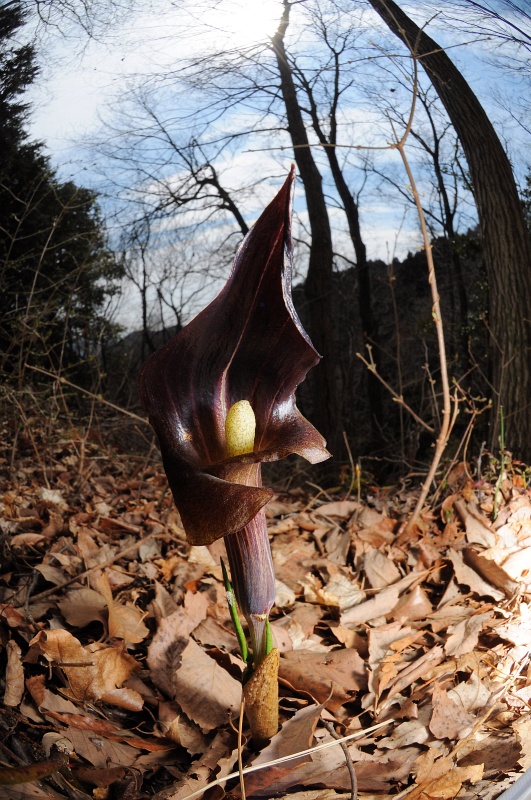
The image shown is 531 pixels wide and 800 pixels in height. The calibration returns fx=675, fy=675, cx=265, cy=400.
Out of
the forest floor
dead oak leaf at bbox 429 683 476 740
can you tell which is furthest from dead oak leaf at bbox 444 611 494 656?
dead oak leaf at bbox 429 683 476 740

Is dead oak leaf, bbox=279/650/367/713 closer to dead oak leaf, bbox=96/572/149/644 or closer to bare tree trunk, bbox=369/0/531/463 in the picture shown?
dead oak leaf, bbox=96/572/149/644

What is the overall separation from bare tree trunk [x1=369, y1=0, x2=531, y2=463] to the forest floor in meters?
0.19

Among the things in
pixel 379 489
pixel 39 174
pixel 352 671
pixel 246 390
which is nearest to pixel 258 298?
pixel 246 390

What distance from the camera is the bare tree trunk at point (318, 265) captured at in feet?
2.74

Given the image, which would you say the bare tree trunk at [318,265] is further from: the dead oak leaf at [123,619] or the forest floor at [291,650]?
the dead oak leaf at [123,619]

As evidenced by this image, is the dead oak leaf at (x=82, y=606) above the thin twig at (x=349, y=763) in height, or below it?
above

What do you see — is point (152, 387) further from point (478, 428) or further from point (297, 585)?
point (478, 428)

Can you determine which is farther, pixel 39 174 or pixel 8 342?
pixel 8 342

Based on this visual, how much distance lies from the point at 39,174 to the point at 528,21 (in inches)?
25.2

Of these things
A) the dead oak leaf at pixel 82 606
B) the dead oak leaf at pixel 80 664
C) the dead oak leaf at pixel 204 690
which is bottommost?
the dead oak leaf at pixel 204 690

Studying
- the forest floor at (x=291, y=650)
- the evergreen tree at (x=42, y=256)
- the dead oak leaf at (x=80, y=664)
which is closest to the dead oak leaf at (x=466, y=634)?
the forest floor at (x=291, y=650)

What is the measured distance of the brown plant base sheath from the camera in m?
0.55

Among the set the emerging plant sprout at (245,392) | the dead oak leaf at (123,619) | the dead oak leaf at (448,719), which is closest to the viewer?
the emerging plant sprout at (245,392)

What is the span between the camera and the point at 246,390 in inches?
21.5
